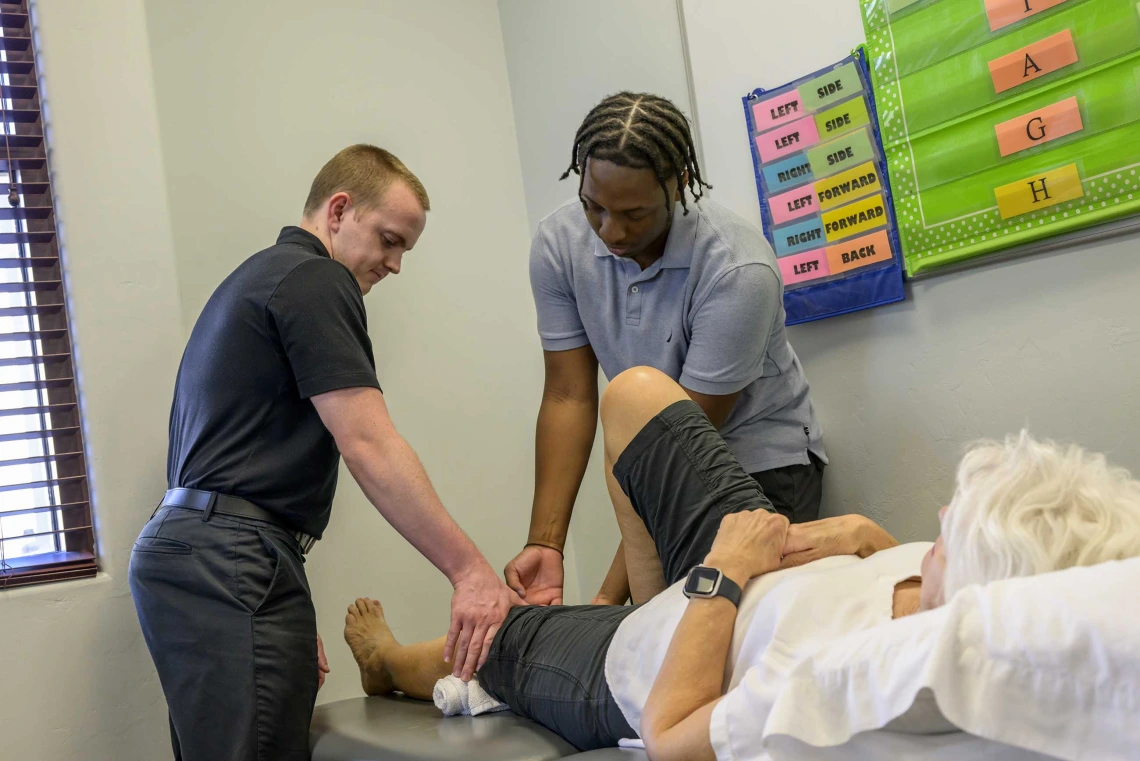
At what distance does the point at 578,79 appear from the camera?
2.68m

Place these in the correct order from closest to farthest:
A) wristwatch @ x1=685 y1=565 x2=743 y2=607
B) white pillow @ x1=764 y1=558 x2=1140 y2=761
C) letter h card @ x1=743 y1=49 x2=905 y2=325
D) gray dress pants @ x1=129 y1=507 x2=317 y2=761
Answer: white pillow @ x1=764 y1=558 x2=1140 y2=761, wristwatch @ x1=685 y1=565 x2=743 y2=607, gray dress pants @ x1=129 y1=507 x2=317 y2=761, letter h card @ x1=743 y1=49 x2=905 y2=325

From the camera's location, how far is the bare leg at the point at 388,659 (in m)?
1.79

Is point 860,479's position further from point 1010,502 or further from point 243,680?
point 243,680

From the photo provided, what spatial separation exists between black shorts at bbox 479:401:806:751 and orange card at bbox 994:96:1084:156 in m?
0.80

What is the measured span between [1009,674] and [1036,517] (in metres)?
0.20

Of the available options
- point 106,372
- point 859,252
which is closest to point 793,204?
point 859,252

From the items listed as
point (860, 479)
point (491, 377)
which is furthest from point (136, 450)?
point (860, 479)

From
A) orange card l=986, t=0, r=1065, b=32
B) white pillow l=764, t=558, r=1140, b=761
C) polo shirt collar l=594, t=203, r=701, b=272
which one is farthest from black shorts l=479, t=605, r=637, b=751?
orange card l=986, t=0, r=1065, b=32

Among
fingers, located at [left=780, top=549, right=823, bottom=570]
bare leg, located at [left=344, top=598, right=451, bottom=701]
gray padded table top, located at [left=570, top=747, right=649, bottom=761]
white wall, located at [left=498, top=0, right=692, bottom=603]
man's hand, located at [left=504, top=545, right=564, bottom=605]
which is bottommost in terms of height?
gray padded table top, located at [left=570, top=747, right=649, bottom=761]

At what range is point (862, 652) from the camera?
33.4 inches

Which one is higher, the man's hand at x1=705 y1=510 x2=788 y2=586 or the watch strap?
the man's hand at x1=705 y1=510 x2=788 y2=586

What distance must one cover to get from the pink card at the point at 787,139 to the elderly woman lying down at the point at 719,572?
81 cm

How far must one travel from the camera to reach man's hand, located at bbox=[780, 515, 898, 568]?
4.55 ft

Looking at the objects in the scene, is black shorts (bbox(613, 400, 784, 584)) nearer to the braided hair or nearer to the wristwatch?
the wristwatch
